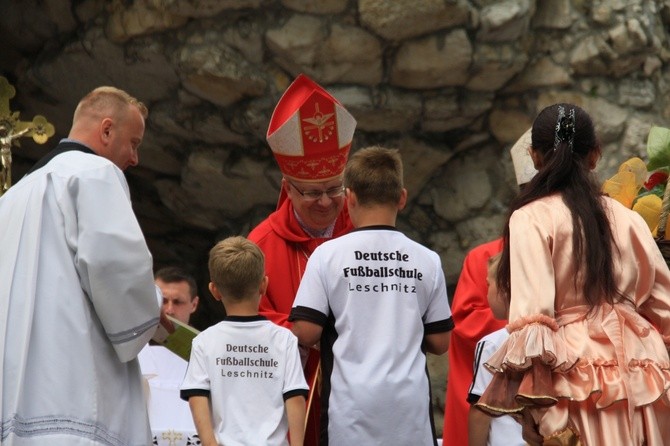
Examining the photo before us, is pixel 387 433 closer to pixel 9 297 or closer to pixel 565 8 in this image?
pixel 9 297

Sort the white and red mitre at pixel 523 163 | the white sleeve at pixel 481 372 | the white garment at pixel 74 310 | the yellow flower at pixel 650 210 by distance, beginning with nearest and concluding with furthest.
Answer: the white garment at pixel 74 310 → the yellow flower at pixel 650 210 → the white sleeve at pixel 481 372 → the white and red mitre at pixel 523 163

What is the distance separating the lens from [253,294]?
4566 millimetres

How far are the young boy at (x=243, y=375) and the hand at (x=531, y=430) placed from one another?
1.02 metres

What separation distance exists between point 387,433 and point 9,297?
4.54 feet

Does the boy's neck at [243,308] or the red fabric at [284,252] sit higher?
the red fabric at [284,252]

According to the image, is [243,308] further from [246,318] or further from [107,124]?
[107,124]

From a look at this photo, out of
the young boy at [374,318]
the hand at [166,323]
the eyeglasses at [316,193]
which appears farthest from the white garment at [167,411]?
the young boy at [374,318]

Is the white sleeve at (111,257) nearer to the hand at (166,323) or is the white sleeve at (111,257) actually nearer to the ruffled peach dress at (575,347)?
the hand at (166,323)

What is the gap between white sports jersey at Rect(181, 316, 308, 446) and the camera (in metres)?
4.38

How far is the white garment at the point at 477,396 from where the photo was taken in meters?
4.94

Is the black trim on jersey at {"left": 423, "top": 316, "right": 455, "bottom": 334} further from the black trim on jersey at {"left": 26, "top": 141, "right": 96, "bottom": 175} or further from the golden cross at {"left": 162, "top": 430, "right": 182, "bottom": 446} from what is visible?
the golden cross at {"left": 162, "top": 430, "right": 182, "bottom": 446}

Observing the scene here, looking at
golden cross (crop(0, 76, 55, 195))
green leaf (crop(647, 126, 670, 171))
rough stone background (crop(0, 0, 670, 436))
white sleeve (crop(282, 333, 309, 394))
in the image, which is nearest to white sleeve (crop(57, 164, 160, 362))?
white sleeve (crop(282, 333, 309, 394))

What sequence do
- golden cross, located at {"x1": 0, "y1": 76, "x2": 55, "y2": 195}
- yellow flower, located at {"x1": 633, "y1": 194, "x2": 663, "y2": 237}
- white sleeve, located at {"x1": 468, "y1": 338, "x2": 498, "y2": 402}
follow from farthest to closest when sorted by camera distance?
golden cross, located at {"x1": 0, "y1": 76, "x2": 55, "y2": 195}
white sleeve, located at {"x1": 468, "y1": 338, "x2": 498, "y2": 402}
yellow flower, located at {"x1": 633, "y1": 194, "x2": 663, "y2": 237}

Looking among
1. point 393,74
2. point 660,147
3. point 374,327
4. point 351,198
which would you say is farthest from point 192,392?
point 393,74
